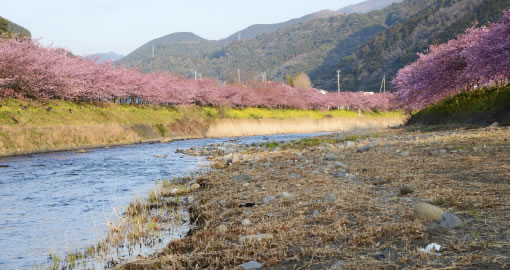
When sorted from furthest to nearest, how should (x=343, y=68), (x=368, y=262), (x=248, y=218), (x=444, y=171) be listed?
(x=343, y=68), (x=444, y=171), (x=248, y=218), (x=368, y=262)

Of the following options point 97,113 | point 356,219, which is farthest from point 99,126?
point 356,219

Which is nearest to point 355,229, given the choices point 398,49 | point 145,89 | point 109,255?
point 109,255

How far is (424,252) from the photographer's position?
4.05 m

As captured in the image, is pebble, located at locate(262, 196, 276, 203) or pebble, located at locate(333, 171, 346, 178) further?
pebble, located at locate(333, 171, 346, 178)

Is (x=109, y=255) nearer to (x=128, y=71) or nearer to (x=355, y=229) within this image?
(x=355, y=229)

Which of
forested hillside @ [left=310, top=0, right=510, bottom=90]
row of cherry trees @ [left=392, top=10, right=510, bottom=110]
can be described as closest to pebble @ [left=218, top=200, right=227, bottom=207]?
row of cherry trees @ [left=392, top=10, right=510, bottom=110]

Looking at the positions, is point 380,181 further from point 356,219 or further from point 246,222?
point 246,222

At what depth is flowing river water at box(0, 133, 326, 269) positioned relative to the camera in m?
6.70

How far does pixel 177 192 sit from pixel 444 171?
5.94 metres

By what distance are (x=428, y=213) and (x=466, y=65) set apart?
2267 cm

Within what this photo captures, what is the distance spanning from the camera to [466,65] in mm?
25031

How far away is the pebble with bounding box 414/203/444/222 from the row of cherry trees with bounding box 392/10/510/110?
14.9 meters

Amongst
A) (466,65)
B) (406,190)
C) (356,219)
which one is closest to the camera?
(356,219)

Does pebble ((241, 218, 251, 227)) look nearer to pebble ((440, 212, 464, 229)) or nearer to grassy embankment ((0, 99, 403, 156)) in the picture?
pebble ((440, 212, 464, 229))
